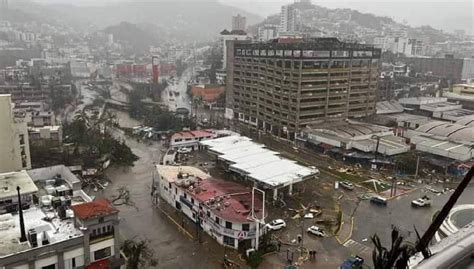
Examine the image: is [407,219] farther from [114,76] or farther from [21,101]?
[114,76]

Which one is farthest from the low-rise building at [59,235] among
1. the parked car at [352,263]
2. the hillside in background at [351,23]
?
the hillside in background at [351,23]

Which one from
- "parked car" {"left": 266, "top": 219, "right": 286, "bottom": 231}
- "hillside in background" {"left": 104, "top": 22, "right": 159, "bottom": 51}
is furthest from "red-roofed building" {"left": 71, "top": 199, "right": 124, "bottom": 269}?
"hillside in background" {"left": 104, "top": 22, "right": 159, "bottom": 51}

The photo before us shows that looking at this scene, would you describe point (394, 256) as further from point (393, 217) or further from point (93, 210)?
point (393, 217)

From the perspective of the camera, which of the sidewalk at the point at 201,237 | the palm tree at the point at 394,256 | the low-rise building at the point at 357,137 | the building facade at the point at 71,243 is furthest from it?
the low-rise building at the point at 357,137

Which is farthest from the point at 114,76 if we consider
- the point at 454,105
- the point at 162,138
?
the point at 454,105

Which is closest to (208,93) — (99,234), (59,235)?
(99,234)

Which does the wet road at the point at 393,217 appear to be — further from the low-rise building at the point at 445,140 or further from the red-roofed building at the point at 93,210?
the red-roofed building at the point at 93,210
